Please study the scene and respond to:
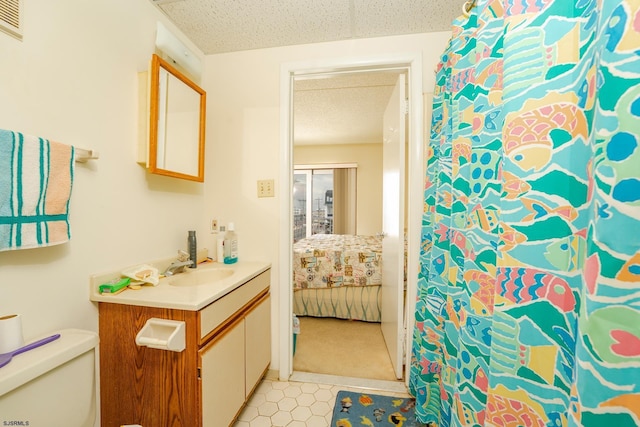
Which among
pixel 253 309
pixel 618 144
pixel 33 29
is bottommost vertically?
pixel 253 309

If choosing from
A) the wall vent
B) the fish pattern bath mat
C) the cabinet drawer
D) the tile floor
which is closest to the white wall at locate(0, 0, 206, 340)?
the wall vent

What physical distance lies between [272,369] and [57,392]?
1226 mm

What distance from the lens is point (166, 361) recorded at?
3.13 ft

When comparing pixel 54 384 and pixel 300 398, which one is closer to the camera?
pixel 54 384

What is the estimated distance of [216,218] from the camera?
1.77 meters

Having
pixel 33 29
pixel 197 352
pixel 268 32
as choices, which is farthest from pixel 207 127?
pixel 197 352

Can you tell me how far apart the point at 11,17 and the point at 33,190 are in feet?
1.75

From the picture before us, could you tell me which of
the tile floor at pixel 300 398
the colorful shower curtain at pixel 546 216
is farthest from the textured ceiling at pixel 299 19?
the tile floor at pixel 300 398

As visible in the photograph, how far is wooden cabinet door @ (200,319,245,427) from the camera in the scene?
3.22 feet

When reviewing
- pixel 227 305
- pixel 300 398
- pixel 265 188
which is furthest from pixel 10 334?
pixel 300 398

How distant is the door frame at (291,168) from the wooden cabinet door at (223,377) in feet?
1.43

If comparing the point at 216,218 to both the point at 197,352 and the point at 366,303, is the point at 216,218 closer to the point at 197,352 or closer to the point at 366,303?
the point at 197,352

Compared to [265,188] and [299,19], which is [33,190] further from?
[299,19]

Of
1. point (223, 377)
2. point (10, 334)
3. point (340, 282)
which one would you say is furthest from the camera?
point (340, 282)
